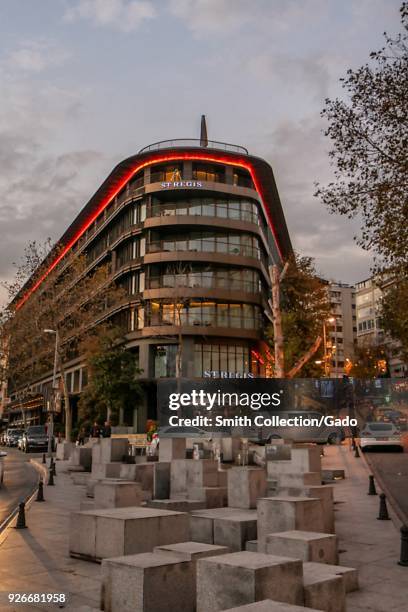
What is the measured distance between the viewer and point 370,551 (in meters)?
9.23

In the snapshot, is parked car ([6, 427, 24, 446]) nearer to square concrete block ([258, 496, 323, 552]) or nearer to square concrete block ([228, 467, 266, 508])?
square concrete block ([228, 467, 266, 508])

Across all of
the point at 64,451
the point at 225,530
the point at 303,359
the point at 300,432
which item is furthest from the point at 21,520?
the point at 300,432

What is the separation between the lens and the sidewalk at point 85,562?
6.63 meters

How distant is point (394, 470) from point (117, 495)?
15407 millimetres

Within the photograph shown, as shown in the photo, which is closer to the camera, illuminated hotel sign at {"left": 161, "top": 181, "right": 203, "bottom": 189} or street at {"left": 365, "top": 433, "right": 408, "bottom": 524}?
street at {"left": 365, "top": 433, "right": 408, "bottom": 524}

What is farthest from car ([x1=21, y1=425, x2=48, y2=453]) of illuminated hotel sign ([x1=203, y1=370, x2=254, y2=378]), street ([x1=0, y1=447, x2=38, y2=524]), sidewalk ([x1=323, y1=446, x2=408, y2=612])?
sidewalk ([x1=323, y1=446, x2=408, y2=612])

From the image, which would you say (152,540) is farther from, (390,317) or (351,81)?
(390,317)

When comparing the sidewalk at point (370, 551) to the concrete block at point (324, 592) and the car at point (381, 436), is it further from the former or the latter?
the car at point (381, 436)

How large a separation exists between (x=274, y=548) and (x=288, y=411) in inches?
918

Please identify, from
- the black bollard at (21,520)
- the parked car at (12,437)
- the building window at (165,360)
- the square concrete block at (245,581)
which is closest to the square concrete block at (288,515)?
the square concrete block at (245,581)

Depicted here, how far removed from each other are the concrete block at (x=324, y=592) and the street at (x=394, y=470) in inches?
283

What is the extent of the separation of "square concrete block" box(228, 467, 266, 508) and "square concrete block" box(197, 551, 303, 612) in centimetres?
662

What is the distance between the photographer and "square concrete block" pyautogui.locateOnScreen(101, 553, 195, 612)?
549 cm

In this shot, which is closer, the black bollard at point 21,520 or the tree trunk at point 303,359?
the black bollard at point 21,520
